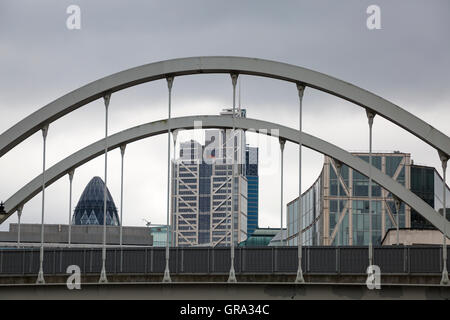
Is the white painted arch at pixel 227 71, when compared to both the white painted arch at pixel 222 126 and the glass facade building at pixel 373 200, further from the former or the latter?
the glass facade building at pixel 373 200

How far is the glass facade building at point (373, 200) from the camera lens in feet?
371

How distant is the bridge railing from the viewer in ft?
143

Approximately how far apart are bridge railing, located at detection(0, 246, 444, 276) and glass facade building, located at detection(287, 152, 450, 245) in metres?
64.9

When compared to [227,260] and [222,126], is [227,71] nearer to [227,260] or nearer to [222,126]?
[222,126]

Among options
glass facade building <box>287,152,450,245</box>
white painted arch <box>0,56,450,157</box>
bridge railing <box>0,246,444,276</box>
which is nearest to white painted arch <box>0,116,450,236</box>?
bridge railing <box>0,246,444,276</box>

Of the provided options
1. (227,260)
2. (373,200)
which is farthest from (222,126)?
(373,200)

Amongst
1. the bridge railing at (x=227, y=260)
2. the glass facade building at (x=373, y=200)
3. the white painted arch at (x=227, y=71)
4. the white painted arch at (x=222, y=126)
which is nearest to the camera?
the bridge railing at (x=227, y=260)

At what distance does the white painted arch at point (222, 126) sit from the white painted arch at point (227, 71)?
2.93 meters

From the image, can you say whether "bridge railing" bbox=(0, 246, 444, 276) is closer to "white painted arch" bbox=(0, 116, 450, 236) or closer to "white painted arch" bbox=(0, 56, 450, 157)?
"white painted arch" bbox=(0, 116, 450, 236)

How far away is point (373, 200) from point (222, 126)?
6701 centimetres

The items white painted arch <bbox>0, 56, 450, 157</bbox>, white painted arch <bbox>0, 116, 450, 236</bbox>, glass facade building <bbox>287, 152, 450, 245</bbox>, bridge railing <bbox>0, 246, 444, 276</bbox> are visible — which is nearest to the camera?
bridge railing <bbox>0, 246, 444, 276</bbox>

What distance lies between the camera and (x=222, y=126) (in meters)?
51.1

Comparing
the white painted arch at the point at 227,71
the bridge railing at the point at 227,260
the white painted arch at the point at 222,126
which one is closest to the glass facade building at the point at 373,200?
the white painted arch at the point at 222,126
